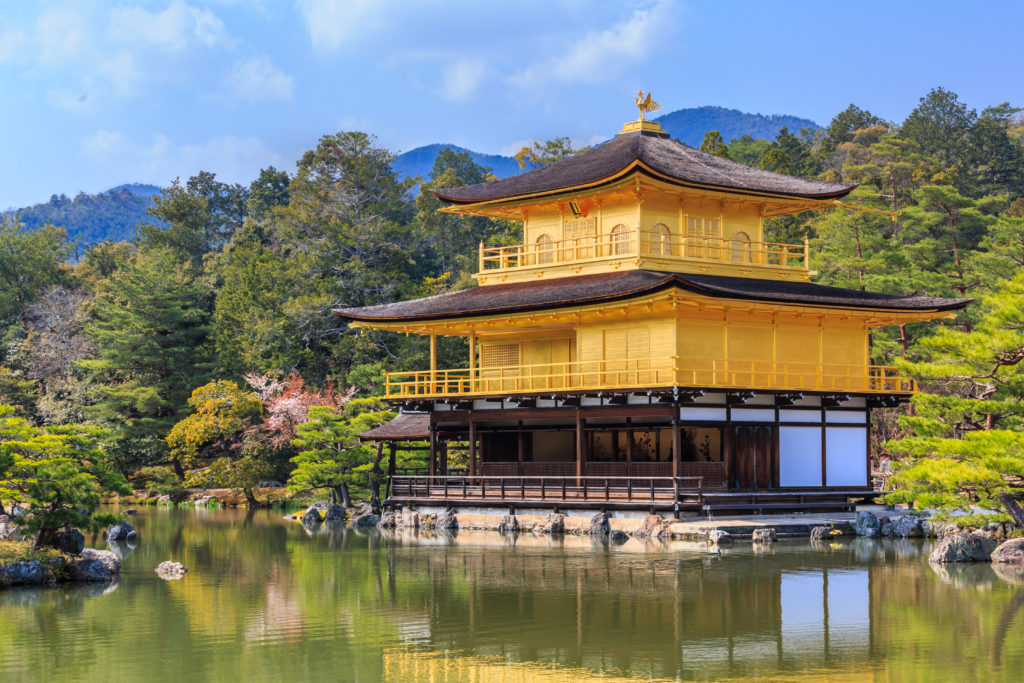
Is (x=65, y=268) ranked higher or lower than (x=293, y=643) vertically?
higher

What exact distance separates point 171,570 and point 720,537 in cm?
1269

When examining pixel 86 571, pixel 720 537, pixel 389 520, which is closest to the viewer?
pixel 86 571

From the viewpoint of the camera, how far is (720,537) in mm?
29438

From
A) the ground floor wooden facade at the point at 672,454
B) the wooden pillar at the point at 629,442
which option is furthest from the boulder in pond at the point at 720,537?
the wooden pillar at the point at 629,442

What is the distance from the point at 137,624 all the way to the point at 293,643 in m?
3.29

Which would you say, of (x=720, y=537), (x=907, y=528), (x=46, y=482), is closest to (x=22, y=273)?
(x=46, y=482)

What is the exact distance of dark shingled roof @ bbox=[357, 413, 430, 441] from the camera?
41625mm

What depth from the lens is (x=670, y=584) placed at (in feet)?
71.6

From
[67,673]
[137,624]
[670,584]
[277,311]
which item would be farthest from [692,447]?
[277,311]

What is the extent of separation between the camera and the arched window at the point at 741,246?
39.8 metres

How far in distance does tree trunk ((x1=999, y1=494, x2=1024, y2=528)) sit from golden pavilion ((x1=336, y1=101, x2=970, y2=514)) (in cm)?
925

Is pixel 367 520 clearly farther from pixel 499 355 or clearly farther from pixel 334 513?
pixel 499 355

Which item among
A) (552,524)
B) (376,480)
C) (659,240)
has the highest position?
(659,240)

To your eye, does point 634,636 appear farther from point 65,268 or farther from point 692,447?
point 65,268
